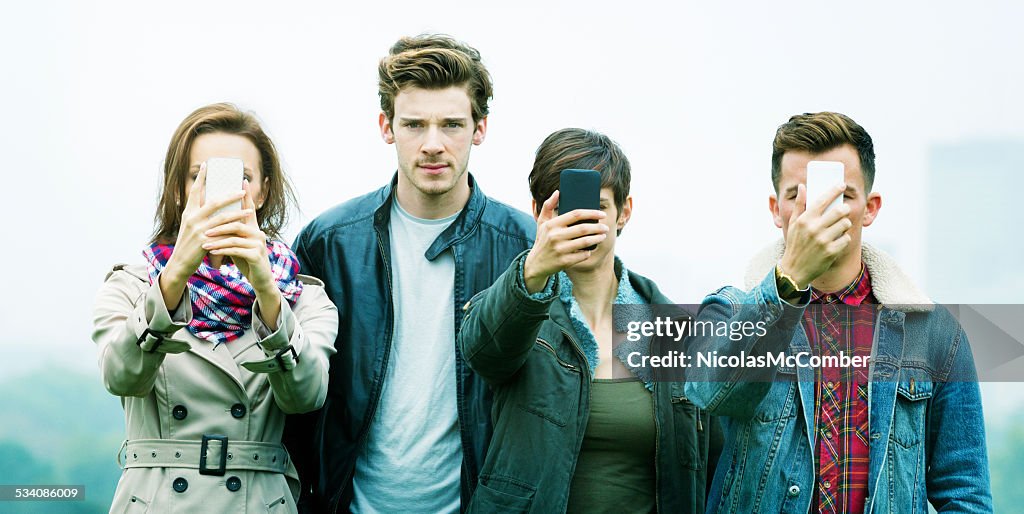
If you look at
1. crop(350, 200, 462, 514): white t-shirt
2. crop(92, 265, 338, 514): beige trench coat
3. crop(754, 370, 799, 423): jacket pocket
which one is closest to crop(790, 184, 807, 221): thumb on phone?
crop(754, 370, 799, 423): jacket pocket

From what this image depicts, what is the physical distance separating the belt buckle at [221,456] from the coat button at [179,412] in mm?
116

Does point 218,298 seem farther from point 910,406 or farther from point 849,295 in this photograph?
point 910,406

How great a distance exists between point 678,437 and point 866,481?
660 millimetres

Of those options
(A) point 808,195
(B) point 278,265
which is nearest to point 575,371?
(A) point 808,195

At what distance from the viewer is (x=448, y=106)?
4516 millimetres

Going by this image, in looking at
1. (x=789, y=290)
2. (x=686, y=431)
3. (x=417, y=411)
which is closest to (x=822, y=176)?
(x=789, y=290)

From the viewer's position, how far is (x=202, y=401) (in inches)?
159

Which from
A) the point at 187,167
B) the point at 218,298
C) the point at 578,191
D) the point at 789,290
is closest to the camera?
the point at 789,290

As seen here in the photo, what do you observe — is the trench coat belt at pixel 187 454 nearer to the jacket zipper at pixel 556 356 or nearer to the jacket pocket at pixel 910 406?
the jacket zipper at pixel 556 356

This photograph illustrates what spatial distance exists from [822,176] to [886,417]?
2.86 ft

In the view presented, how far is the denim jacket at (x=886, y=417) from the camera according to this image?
373cm

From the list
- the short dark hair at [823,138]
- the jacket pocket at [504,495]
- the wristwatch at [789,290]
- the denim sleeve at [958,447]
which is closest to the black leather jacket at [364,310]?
the jacket pocket at [504,495]

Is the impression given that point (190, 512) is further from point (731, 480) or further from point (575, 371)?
point (731, 480)

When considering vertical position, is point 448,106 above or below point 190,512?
above
